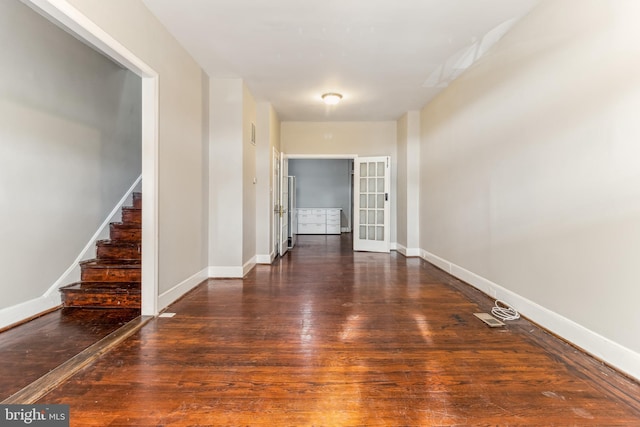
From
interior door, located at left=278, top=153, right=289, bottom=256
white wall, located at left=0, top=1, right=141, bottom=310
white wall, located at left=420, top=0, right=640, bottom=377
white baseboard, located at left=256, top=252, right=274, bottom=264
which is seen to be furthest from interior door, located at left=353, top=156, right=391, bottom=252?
white wall, located at left=0, top=1, right=141, bottom=310

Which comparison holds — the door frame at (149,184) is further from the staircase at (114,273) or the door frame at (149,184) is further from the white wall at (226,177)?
the white wall at (226,177)

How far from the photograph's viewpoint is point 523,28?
2785 mm

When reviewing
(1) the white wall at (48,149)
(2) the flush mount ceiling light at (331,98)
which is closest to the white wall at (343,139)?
(2) the flush mount ceiling light at (331,98)

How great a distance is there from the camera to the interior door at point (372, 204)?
638 centimetres

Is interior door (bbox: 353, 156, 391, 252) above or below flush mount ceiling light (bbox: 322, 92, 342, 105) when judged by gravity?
below

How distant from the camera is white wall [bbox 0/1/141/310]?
2605 mm

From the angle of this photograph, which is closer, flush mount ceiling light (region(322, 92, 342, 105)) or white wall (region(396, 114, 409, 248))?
flush mount ceiling light (region(322, 92, 342, 105))

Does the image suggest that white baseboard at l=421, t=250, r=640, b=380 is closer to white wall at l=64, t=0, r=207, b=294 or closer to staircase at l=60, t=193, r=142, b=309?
white wall at l=64, t=0, r=207, b=294

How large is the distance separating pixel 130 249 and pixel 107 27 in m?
2.27

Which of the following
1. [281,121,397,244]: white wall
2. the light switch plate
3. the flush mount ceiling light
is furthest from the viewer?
[281,121,397,244]: white wall

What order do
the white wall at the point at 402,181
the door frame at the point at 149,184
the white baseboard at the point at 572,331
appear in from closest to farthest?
1. the white baseboard at the point at 572,331
2. the door frame at the point at 149,184
3. the white wall at the point at 402,181

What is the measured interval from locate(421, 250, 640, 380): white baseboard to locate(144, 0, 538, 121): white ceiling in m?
2.44

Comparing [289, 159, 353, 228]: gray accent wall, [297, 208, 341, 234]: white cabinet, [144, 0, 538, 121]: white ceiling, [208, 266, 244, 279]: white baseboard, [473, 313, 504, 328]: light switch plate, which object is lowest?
[473, 313, 504, 328]: light switch plate

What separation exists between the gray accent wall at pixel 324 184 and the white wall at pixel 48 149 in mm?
6779
